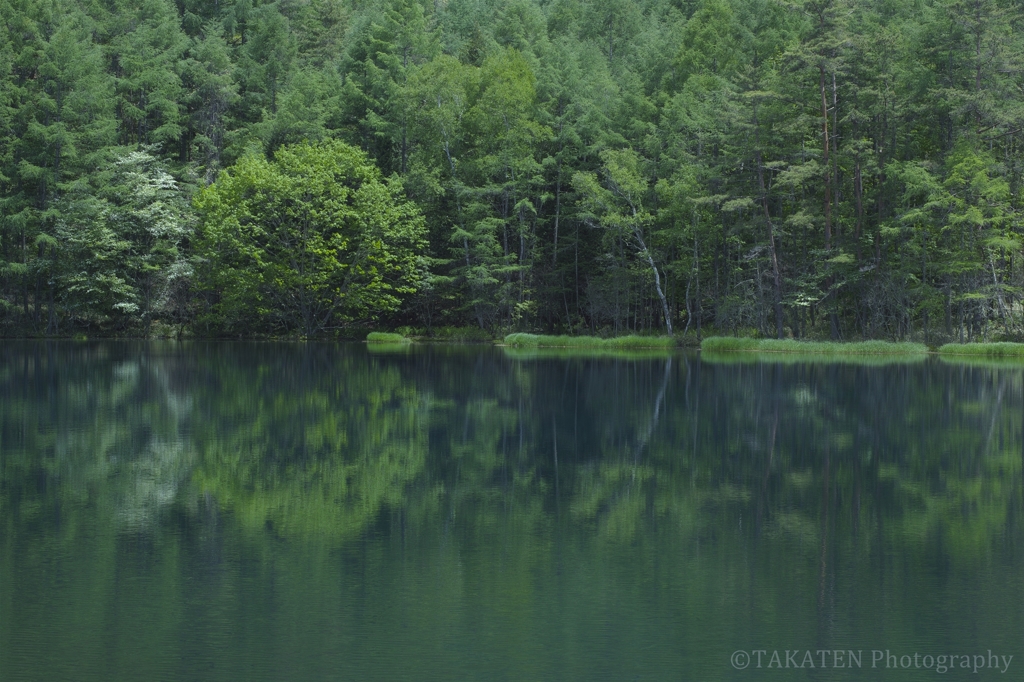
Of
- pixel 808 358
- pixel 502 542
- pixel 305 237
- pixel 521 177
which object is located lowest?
pixel 502 542

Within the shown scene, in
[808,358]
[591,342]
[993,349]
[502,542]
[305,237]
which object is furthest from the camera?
[305,237]

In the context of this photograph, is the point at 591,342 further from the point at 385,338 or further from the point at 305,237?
the point at 305,237

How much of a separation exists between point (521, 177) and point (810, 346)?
1626 centimetres

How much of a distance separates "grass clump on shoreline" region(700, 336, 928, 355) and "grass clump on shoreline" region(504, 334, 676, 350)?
2318 mm

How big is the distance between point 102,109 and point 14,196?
242 inches

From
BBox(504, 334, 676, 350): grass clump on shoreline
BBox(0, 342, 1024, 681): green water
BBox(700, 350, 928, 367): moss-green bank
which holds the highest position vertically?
BBox(504, 334, 676, 350): grass clump on shoreline

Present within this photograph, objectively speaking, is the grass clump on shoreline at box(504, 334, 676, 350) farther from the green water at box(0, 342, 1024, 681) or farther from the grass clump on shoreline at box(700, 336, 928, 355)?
the green water at box(0, 342, 1024, 681)

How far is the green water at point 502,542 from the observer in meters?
5.70

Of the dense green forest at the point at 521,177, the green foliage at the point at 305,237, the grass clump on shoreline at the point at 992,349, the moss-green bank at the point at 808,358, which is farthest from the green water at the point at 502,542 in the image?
the green foliage at the point at 305,237

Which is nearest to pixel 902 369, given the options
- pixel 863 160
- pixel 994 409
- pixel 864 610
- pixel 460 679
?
pixel 994 409

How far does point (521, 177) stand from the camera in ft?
158

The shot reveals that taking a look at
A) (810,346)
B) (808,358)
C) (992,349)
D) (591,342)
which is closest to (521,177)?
(591,342)

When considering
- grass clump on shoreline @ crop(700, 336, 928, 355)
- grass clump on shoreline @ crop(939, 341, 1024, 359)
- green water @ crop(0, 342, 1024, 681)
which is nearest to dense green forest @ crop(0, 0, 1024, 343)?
grass clump on shoreline @ crop(939, 341, 1024, 359)

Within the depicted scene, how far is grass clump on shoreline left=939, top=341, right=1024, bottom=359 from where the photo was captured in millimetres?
36031
